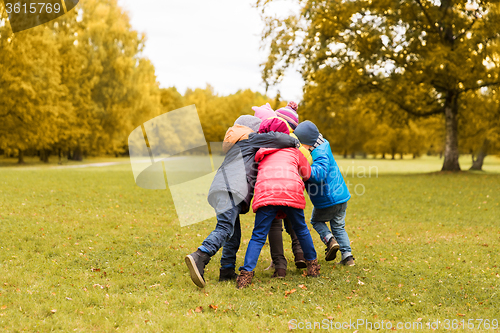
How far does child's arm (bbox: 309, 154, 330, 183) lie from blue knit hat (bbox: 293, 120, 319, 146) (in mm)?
239

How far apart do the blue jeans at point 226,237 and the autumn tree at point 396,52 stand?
16574 mm

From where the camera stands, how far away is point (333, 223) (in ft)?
18.3

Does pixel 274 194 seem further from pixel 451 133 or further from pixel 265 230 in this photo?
pixel 451 133

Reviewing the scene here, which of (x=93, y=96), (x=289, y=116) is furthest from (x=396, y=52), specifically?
(x=93, y=96)

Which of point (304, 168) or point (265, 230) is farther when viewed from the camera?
point (304, 168)

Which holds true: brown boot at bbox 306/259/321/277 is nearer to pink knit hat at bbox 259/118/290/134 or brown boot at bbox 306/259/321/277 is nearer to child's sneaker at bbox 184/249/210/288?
child's sneaker at bbox 184/249/210/288

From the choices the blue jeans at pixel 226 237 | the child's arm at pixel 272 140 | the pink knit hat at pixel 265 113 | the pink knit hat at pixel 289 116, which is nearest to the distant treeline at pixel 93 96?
the pink knit hat at pixel 289 116

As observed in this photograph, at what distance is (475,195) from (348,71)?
10597 mm

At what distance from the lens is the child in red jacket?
15.0 ft

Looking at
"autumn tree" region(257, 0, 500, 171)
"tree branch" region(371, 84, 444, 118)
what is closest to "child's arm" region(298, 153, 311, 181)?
"autumn tree" region(257, 0, 500, 171)

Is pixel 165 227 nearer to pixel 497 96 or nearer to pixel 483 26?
pixel 483 26

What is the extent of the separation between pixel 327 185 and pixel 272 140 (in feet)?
3.75

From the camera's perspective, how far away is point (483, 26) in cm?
1819

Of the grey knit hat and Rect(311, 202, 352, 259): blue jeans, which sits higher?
the grey knit hat
